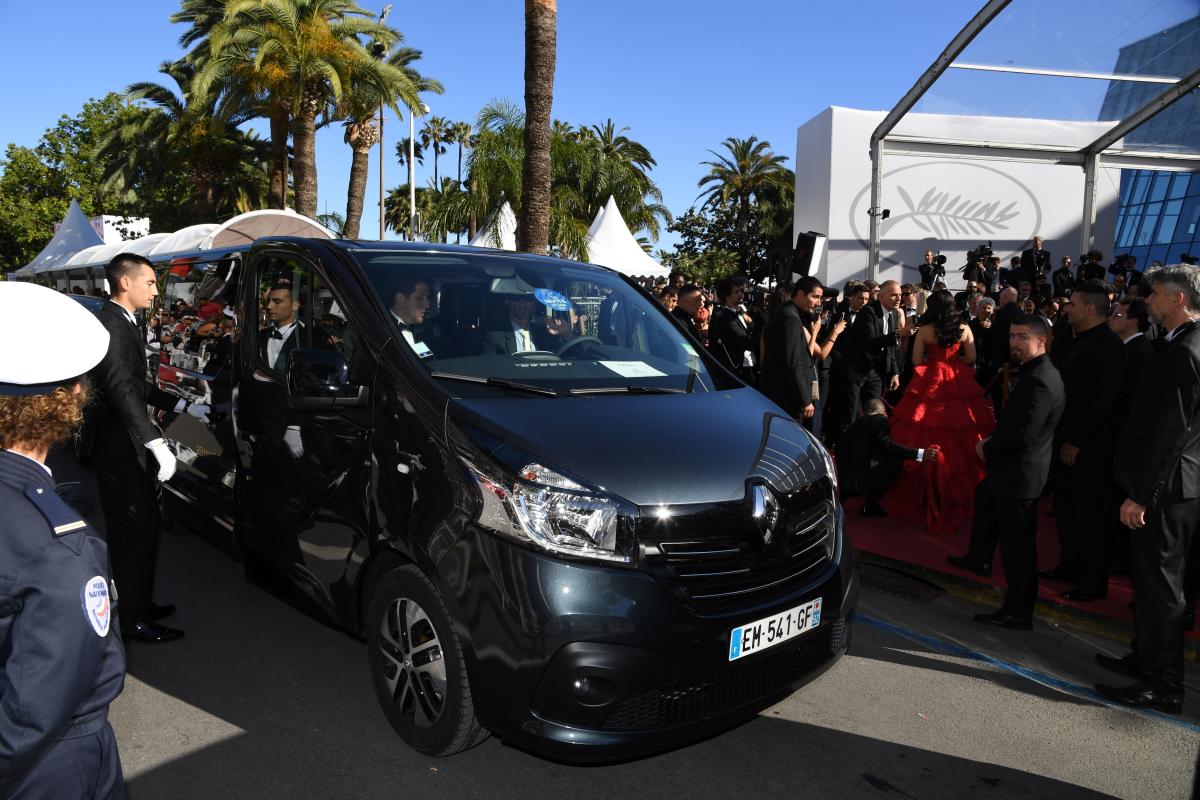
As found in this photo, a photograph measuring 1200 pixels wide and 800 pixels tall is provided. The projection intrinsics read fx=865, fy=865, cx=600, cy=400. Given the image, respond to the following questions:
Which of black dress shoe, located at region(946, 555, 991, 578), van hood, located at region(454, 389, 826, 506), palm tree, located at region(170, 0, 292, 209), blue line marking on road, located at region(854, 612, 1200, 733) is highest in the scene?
palm tree, located at region(170, 0, 292, 209)

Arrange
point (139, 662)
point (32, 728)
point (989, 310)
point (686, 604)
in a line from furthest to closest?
1. point (989, 310)
2. point (139, 662)
3. point (686, 604)
4. point (32, 728)

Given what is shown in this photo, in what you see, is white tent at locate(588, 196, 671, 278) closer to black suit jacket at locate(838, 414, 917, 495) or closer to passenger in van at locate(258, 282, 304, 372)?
black suit jacket at locate(838, 414, 917, 495)

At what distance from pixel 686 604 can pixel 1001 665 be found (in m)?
2.42

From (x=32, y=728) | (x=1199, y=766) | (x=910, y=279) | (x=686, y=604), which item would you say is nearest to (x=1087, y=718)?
(x=1199, y=766)

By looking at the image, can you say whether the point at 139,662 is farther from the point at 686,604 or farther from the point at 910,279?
the point at 910,279

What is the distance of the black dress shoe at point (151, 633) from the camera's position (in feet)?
13.8

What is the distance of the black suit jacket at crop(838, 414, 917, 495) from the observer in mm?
6848

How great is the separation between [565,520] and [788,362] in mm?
4421

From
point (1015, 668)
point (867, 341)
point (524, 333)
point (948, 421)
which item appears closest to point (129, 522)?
point (524, 333)

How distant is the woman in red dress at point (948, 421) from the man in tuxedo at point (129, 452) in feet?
17.3

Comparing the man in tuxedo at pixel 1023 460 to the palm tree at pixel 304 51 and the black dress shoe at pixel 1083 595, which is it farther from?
the palm tree at pixel 304 51

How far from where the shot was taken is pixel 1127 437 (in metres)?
3.85

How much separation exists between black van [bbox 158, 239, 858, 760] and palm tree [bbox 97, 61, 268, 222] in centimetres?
2879

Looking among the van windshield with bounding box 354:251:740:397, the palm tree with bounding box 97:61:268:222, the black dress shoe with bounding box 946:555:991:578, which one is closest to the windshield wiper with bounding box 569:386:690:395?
the van windshield with bounding box 354:251:740:397
